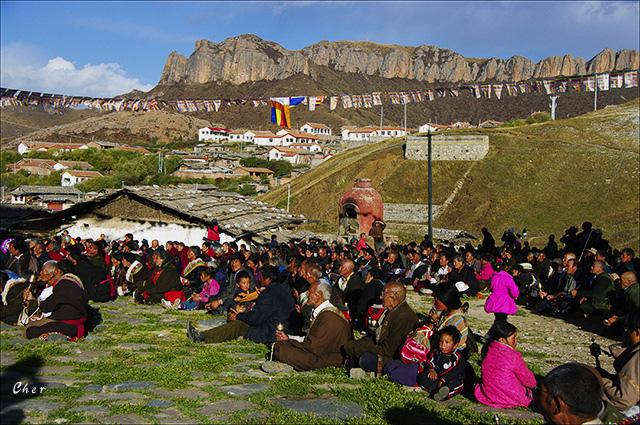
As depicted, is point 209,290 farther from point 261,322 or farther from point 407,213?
point 407,213

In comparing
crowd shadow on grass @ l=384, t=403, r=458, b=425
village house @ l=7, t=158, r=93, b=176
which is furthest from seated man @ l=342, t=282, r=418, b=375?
village house @ l=7, t=158, r=93, b=176

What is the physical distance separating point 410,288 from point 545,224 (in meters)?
34.3

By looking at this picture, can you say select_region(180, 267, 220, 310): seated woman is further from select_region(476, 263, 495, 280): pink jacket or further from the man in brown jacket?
the man in brown jacket

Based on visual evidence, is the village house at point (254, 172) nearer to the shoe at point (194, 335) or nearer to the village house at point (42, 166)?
the village house at point (42, 166)

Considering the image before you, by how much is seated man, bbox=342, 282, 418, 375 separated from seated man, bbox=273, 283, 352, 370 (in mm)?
200

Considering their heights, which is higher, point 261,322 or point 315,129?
point 315,129

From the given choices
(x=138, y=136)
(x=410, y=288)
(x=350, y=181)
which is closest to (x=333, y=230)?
(x=350, y=181)

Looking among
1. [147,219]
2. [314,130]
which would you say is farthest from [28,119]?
[147,219]

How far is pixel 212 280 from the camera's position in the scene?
44.2 ft

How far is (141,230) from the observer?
23250mm

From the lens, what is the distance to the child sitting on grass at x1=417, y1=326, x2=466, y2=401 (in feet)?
23.6

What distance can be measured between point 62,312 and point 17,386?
3.14 m

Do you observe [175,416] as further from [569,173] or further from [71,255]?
[569,173]

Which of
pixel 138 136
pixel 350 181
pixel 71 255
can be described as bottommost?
pixel 71 255
